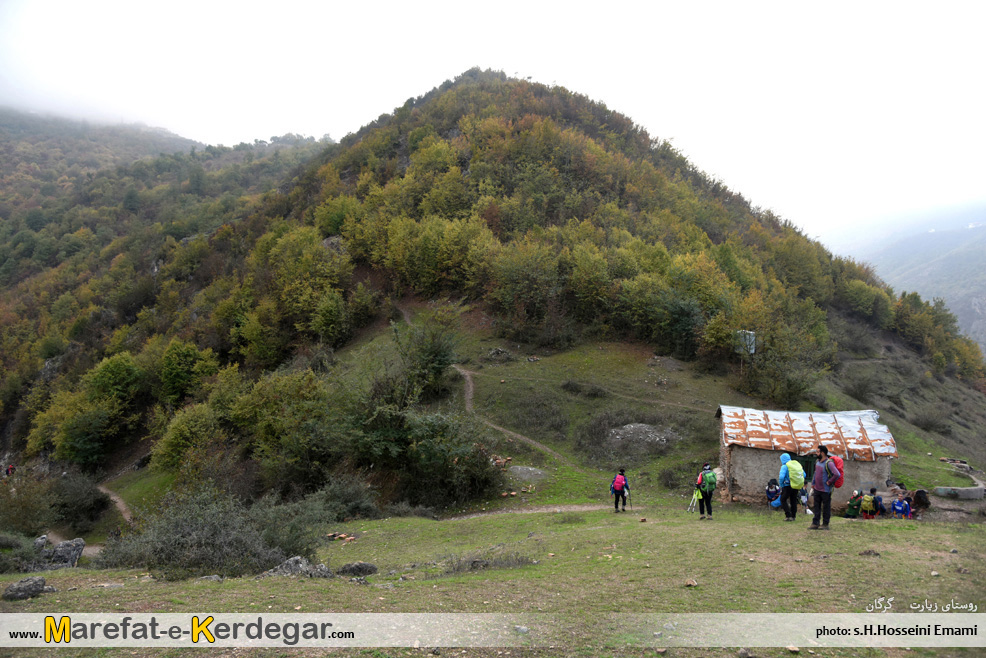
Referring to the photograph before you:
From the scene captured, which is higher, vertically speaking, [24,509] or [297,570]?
[297,570]

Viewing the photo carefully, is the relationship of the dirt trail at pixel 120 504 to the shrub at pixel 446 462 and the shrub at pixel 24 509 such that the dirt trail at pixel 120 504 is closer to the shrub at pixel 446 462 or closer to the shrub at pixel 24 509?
the shrub at pixel 24 509

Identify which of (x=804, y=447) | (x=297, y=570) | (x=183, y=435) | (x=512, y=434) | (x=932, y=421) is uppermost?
(x=804, y=447)

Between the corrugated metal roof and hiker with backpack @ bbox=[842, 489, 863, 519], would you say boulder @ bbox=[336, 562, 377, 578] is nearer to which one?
the corrugated metal roof

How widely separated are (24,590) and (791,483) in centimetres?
1537

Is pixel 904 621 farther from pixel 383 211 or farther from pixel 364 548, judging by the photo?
pixel 383 211

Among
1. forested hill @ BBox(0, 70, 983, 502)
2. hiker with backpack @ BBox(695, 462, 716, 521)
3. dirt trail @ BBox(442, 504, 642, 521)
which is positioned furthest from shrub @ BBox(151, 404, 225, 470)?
hiker with backpack @ BBox(695, 462, 716, 521)

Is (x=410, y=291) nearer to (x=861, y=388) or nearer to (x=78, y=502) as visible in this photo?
(x=78, y=502)

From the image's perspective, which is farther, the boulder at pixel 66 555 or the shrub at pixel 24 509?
the shrub at pixel 24 509

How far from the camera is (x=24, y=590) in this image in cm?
702

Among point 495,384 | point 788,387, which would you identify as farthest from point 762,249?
point 495,384

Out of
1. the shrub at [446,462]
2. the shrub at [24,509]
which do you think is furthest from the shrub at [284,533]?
the shrub at [24,509]

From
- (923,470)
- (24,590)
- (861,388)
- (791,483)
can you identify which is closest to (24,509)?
(24,590)

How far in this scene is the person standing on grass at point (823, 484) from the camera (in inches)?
421

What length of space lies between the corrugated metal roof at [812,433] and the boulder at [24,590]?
60.3 feet
